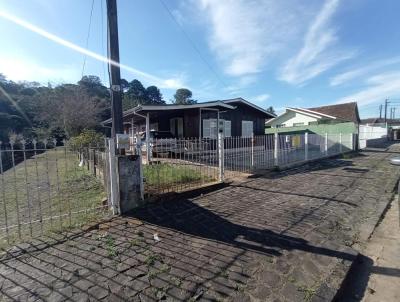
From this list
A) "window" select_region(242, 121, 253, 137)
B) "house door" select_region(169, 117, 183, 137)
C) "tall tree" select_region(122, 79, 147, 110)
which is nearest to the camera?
"house door" select_region(169, 117, 183, 137)

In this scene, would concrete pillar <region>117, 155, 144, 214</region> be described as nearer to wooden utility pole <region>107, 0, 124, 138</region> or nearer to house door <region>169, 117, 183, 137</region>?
wooden utility pole <region>107, 0, 124, 138</region>

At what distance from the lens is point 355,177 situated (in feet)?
29.1

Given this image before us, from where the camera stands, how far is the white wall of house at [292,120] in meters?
32.0

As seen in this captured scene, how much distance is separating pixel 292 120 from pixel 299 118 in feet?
3.35

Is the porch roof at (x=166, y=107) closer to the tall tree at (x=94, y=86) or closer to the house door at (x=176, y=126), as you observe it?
the house door at (x=176, y=126)

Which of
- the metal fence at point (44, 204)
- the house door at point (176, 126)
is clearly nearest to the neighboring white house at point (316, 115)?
the house door at point (176, 126)

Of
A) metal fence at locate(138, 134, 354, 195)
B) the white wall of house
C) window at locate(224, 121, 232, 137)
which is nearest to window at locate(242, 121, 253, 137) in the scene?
window at locate(224, 121, 232, 137)

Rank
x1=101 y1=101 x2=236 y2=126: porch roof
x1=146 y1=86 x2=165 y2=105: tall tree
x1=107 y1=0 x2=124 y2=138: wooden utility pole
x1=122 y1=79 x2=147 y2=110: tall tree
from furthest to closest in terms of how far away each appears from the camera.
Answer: x1=146 y1=86 x2=165 y2=105: tall tree → x1=122 y1=79 x2=147 y2=110: tall tree → x1=101 y1=101 x2=236 y2=126: porch roof → x1=107 y1=0 x2=124 y2=138: wooden utility pole

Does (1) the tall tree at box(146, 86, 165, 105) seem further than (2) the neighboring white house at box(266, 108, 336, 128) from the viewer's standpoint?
Yes

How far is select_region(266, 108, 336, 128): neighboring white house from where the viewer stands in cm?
3075

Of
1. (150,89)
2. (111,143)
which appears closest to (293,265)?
(111,143)

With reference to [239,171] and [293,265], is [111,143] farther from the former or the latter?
[239,171]

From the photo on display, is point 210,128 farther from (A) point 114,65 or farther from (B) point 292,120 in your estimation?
(B) point 292,120

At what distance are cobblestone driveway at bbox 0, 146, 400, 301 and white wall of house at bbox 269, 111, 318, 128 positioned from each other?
2879 cm
